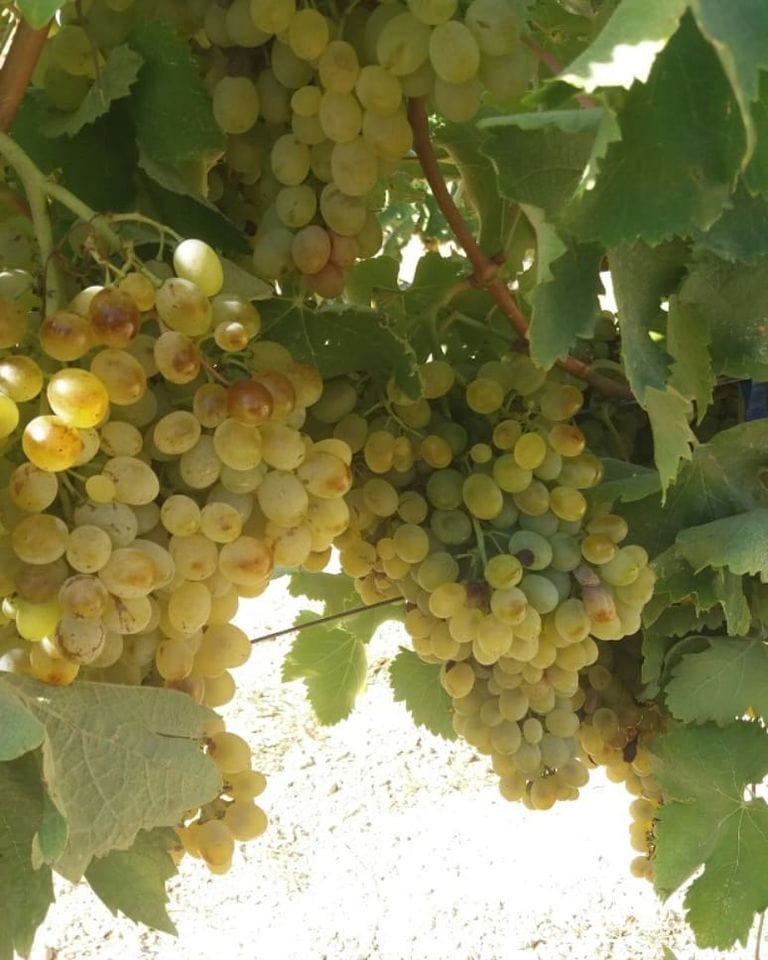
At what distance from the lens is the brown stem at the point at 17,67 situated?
0.60 metres

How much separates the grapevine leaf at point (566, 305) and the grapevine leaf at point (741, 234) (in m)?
0.06

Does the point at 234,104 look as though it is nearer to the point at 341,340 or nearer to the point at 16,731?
the point at 341,340

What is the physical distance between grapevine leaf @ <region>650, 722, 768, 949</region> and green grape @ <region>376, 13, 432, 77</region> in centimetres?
63

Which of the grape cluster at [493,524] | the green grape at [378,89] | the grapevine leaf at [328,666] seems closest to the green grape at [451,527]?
the grape cluster at [493,524]

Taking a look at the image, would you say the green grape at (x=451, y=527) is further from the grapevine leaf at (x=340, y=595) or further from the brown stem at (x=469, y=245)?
the grapevine leaf at (x=340, y=595)

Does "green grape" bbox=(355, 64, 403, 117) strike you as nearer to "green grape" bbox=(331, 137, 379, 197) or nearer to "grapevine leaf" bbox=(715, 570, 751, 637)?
"green grape" bbox=(331, 137, 379, 197)

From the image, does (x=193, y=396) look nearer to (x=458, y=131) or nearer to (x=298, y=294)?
(x=298, y=294)

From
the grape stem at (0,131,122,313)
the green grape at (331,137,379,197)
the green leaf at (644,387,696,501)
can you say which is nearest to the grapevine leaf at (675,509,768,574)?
the green leaf at (644,387,696,501)

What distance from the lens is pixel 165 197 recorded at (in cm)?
72

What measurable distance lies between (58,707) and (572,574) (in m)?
0.42

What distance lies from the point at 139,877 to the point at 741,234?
533mm

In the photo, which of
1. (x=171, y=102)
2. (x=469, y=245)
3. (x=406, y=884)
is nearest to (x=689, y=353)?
(x=469, y=245)

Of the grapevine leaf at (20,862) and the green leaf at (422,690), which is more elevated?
the grapevine leaf at (20,862)

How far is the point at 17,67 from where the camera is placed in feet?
2.00
